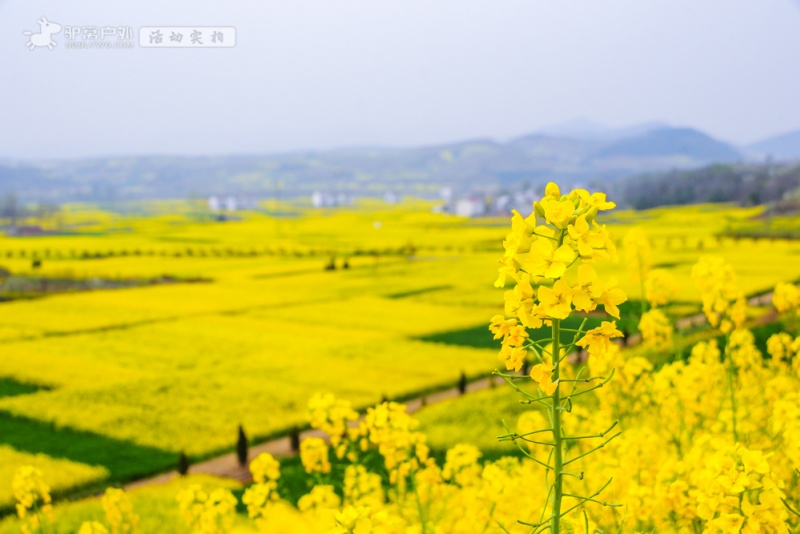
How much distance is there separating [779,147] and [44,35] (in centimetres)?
700

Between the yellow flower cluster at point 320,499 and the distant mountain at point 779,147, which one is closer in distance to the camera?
the yellow flower cluster at point 320,499

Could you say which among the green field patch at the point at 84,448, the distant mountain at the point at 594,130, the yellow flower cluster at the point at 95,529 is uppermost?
the distant mountain at the point at 594,130

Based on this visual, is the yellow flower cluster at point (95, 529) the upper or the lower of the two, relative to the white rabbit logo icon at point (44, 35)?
lower

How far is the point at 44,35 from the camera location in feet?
18.0

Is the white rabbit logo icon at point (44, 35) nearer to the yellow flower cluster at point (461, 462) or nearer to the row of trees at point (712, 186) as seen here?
the yellow flower cluster at point (461, 462)

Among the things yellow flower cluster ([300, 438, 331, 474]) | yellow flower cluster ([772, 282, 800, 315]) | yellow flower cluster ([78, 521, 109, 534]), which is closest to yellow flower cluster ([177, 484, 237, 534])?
yellow flower cluster ([78, 521, 109, 534])

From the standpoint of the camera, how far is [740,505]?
1530 millimetres

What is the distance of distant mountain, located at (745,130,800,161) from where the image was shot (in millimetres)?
7738

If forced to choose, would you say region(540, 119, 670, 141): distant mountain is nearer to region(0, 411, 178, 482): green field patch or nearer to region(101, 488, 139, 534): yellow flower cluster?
region(0, 411, 178, 482): green field patch

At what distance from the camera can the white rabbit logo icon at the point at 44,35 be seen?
5.45 metres

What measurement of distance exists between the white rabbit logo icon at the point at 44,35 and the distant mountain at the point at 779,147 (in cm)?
679

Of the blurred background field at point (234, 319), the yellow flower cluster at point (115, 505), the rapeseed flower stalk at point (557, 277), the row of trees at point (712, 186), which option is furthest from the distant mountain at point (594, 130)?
the rapeseed flower stalk at point (557, 277)

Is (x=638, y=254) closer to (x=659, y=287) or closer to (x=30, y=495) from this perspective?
Answer: (x=659, y=287)

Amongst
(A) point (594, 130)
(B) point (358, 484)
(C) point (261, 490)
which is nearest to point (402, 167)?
(A) point (594, 130)
